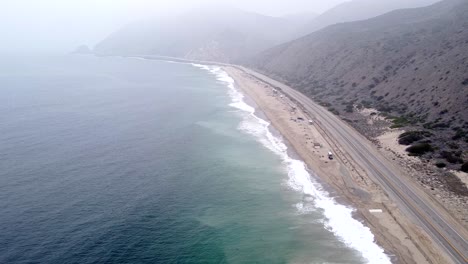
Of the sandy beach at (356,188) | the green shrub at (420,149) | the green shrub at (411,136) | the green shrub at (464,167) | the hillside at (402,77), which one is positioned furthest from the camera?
the hillside at (402,77)

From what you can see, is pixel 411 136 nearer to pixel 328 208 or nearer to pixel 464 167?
pixel 464 167

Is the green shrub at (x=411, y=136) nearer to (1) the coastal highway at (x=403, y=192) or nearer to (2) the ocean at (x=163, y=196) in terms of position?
(1) the coastal highway at (x=403, y=192)

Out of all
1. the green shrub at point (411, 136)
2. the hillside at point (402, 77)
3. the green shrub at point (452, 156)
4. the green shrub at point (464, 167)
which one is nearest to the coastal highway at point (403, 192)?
the green shrub at point (411, 136)

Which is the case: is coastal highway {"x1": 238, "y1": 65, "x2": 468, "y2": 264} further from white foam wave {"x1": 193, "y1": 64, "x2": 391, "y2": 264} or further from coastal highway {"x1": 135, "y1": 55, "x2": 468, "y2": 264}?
white foam wave {"x1": 193, "y1": 64, "x2": 391, "y2": 264}

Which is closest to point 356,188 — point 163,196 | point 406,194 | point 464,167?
point 406,194

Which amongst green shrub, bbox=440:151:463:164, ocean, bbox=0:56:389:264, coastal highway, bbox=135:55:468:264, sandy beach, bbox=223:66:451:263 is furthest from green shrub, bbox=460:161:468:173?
ocean, bbox=0:56:389:264

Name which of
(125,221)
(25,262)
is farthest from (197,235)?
(25,262)
